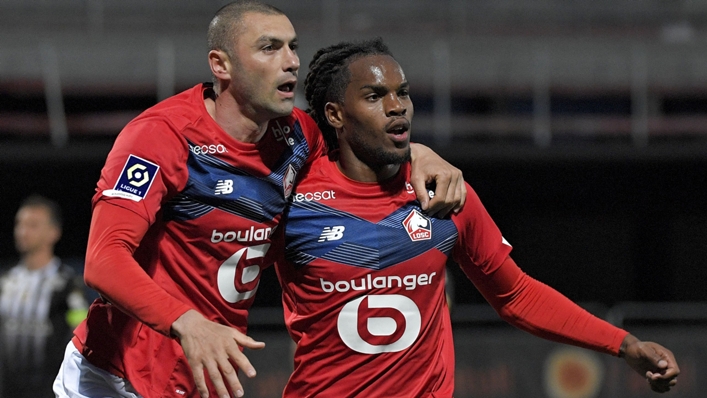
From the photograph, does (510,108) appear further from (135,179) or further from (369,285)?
(135,179)

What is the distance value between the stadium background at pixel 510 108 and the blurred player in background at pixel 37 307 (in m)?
3.08

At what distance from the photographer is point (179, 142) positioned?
351 cm

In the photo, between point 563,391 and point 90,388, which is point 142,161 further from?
point 563,391

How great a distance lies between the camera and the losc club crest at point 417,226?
3834 millimetres

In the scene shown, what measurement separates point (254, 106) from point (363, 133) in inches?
17.5

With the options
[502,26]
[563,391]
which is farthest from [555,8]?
[563,391]

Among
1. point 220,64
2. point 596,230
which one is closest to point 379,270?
point 220,64

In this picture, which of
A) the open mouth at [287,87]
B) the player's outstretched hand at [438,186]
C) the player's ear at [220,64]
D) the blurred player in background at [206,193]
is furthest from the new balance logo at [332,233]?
the player's ear at [220,64]

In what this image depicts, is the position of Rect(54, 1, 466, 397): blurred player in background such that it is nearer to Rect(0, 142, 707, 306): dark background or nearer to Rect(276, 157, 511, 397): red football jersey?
Rect(276, 157, 511, 397): red football jersey

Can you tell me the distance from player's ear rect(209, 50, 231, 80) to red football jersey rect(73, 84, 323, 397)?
0.13 meters

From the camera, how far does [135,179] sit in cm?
328

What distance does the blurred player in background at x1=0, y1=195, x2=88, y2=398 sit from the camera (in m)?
7.99

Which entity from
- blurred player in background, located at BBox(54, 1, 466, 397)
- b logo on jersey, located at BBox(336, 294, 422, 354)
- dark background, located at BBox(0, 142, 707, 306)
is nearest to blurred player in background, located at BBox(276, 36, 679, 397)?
b logo on jersey, located at BBox(336, 294, 422, 354)

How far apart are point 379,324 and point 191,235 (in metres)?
0.79
